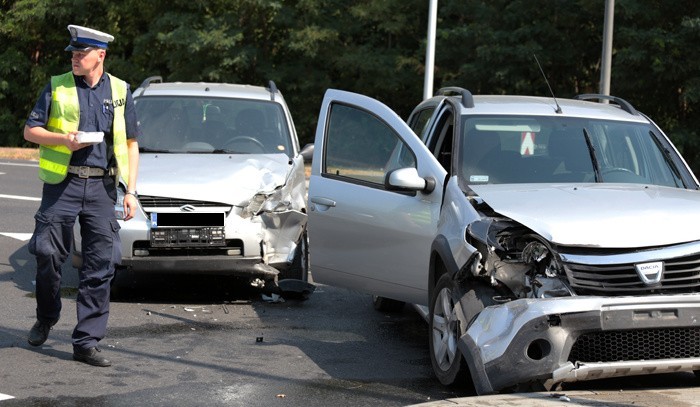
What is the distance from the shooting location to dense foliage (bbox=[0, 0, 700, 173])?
27609 millimetres

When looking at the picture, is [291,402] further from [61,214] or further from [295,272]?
[295,272]

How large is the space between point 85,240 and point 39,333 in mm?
759

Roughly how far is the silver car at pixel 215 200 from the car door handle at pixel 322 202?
51.0 inches

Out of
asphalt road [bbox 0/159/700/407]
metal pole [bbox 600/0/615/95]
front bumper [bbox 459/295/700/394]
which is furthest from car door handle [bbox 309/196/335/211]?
metal pole [bbox 600/0/615/95]

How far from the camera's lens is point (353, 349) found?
847 centimetres

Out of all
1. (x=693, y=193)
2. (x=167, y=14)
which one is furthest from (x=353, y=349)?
(x=167, y=14)

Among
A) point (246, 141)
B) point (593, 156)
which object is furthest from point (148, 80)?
point (593, 156)

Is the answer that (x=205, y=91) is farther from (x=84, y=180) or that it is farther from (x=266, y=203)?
(x=84, y=180)

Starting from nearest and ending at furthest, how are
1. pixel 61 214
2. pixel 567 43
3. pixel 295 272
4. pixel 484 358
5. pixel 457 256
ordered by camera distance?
1. pixel 484 358
2. pixel 457 256
3. pixel 61 214
4. pixel 295 272
5. pixel 567 43

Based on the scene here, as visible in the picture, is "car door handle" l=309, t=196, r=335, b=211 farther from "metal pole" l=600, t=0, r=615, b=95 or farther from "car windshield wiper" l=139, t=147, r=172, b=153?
"metal pole" l=600, t=0, r=615, b=95

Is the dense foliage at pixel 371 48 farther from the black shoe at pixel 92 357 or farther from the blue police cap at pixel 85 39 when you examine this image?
the black shoe at pixel 92 357

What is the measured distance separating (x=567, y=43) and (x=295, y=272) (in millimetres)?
21949

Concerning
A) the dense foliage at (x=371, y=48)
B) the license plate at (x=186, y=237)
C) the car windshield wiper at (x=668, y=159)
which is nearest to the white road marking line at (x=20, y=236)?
the license plate at (x=186, y=237)

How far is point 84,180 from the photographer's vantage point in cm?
763
